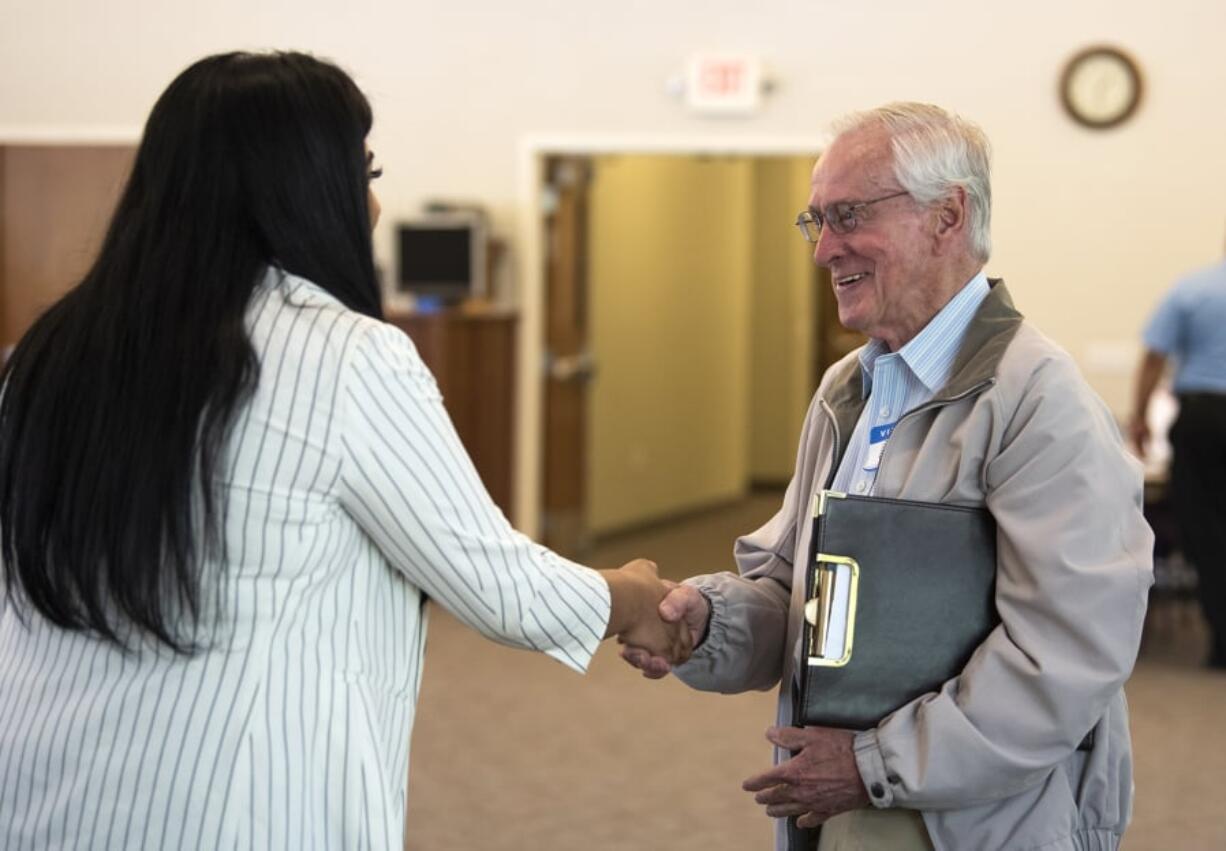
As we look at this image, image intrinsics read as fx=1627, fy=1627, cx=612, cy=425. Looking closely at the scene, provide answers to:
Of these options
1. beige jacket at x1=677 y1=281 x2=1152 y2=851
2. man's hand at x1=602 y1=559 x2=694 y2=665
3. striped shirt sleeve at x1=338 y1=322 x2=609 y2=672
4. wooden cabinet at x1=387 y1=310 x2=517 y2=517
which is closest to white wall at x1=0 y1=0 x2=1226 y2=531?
wooden cabinet at x1=387 y1=310 x2=517 y2=517

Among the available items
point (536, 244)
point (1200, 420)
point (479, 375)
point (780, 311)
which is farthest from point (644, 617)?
point (780, 311)

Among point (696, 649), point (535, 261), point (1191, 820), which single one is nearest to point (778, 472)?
point (535, 261)

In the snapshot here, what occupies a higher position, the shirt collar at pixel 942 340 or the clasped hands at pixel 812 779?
the shirt collar at pixel 942 340

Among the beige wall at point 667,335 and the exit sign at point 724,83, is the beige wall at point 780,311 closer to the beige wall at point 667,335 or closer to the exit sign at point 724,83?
the beige wall at point 667,335

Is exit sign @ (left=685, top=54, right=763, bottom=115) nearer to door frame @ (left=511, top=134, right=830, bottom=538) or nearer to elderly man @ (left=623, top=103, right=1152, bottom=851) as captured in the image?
door frame @ (left=511, top=134, right=830, bottom=538)

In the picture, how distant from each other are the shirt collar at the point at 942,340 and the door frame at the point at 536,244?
553 centimetres

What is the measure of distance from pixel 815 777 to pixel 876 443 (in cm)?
42

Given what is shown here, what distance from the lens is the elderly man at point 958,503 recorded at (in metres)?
1.75

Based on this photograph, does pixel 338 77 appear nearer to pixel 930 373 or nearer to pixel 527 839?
pixel 930 373

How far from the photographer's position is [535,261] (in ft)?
25.5

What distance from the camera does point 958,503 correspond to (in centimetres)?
184

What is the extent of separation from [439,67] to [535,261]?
1007mm

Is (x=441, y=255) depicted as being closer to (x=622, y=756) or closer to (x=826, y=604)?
(x=622, y=756)

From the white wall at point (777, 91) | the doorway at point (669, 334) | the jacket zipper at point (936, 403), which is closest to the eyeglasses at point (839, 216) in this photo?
the jacket zipper at point (936, 403)
